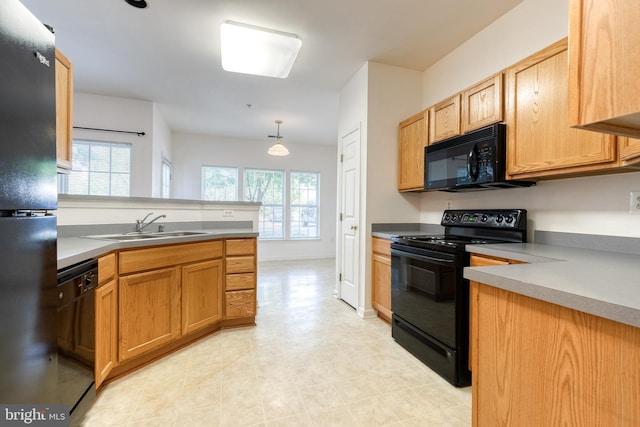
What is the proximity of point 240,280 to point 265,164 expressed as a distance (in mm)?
4268

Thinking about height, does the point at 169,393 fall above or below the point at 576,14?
below

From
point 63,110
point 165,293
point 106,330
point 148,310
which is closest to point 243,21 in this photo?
point 63,110

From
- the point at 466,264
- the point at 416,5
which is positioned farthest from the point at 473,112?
the point at 466,264

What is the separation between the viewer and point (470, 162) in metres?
2.12

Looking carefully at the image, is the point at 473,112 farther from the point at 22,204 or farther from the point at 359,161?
the point at 22,204

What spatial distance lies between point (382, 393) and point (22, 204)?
1889 mm

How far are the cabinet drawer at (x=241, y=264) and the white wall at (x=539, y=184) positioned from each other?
192 cm

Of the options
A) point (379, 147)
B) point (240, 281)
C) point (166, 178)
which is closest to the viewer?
point (240, 281)

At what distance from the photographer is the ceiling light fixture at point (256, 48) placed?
7.84ft

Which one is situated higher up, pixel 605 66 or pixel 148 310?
pixel 605 66

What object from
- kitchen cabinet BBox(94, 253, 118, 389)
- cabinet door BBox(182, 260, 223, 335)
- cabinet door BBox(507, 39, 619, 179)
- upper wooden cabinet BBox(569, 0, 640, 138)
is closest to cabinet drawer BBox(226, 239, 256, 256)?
cabinet door BBox(182, 260, 223, 335)

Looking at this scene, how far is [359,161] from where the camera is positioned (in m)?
3.12

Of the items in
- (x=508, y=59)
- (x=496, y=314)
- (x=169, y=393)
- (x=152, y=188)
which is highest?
(x=508, y=59)

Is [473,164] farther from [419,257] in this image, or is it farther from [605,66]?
[605,66]
